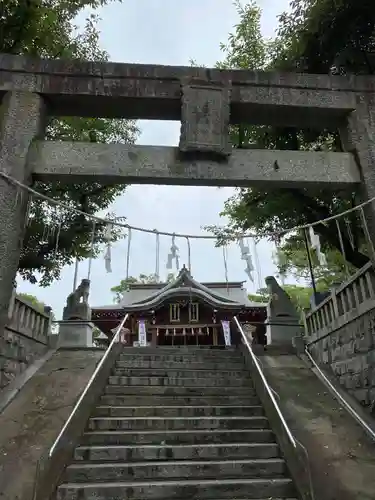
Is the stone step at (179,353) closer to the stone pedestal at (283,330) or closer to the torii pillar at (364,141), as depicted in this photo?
the stone pedestal at (283,330)

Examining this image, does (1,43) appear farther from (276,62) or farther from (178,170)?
(276,62)

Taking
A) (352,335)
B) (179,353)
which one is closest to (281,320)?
(179,353)

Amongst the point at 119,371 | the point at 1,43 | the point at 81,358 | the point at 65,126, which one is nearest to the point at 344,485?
the point at 119,371

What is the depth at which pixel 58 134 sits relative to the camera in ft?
42.7

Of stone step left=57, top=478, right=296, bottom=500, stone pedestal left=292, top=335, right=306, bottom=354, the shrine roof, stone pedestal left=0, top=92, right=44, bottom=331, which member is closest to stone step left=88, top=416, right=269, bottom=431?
stone step left=57, top=478, right=296, bottom=500

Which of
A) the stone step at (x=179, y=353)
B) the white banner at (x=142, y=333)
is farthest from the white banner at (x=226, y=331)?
the stone step at (x=179, y=353)

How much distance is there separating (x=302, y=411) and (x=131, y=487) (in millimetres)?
3190

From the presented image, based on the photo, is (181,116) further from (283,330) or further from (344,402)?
(283,330)

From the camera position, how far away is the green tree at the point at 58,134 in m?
8.84

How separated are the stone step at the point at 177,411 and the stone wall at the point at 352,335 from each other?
1890 mm

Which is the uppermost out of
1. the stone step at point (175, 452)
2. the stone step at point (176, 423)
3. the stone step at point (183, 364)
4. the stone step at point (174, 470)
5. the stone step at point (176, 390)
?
the stone step at point (183, 364)

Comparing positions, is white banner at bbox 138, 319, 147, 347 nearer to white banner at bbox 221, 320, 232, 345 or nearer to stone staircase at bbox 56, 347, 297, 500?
white banner at bbox 221, 320, 232, 345

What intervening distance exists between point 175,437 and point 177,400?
1097 mm

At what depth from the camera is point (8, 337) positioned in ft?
23.0
